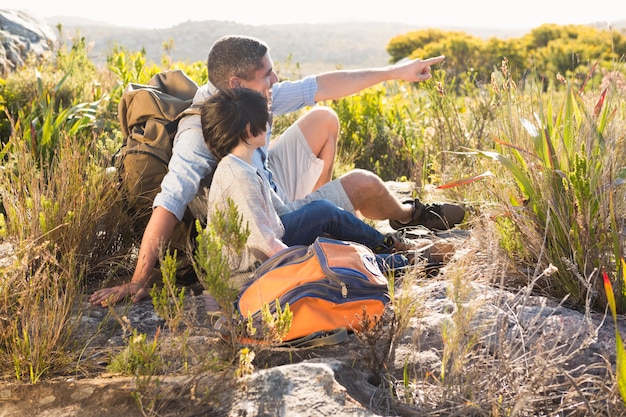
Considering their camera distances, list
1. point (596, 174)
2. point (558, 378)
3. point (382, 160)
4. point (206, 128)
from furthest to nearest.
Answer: point (382, 160)
point (206, 128)
point (596, 174)
point (558, 378)

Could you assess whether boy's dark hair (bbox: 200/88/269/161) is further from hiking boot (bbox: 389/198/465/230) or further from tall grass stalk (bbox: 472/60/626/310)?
hiking boot (bbox: 389/198/465/230)

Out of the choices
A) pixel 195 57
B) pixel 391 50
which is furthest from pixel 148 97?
pixel 195 57

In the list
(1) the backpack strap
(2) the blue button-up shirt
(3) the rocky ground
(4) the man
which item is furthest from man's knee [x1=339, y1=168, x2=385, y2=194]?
(1) the backpack strap

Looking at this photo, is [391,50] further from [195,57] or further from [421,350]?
[421,350]

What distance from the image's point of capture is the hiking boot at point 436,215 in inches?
159

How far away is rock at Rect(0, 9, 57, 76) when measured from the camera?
24.0 feet

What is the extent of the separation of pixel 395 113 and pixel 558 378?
4.57m

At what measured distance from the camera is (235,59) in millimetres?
3455

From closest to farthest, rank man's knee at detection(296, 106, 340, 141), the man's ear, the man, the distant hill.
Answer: the man → the man's ear → man's knee at detection(296, 106, 340, 141) → the distant hill

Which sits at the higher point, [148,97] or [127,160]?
[148,97]

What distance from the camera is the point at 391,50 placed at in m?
22.2

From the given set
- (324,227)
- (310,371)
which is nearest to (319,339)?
(310,371)

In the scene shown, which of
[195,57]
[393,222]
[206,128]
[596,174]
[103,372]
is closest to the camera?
[103,372]

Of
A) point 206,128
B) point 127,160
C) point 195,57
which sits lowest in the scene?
point 195,57
